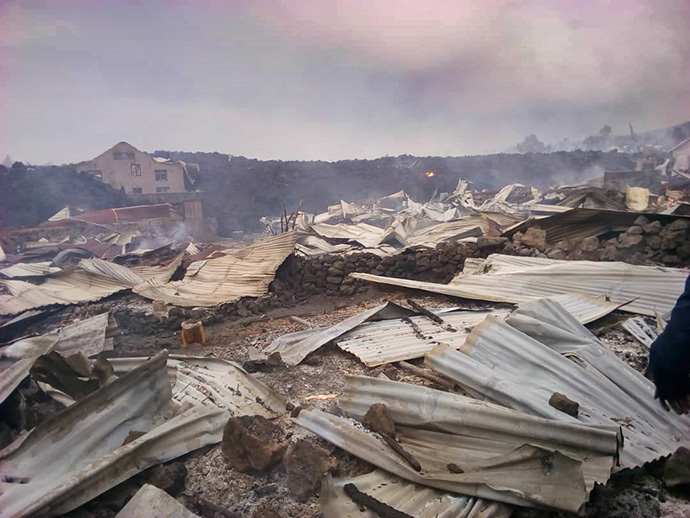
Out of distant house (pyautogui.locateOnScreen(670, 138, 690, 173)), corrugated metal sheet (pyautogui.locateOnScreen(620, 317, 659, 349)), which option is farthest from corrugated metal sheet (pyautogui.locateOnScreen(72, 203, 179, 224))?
distant house (pyautogui.locateOnScreen(670, 138, 690, 173))

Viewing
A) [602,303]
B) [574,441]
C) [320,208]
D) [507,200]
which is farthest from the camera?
[320,208]

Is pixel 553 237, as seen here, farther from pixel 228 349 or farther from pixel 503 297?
pixel 228 349

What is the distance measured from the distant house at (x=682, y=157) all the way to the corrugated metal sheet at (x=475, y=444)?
980 inches

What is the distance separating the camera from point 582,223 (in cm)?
628

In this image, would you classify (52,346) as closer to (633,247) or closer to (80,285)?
(80,285)

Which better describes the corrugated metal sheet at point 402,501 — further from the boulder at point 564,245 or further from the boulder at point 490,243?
the boulder at point 564,245

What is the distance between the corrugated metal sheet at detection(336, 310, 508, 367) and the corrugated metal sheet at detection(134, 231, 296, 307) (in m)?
2.92

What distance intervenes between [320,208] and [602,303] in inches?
871

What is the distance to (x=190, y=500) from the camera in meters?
2.14

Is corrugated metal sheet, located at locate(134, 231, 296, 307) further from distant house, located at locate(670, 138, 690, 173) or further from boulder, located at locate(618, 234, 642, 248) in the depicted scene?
distant house, located at locate(670, 138, 690, 173)

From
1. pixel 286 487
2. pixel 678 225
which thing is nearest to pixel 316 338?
pixel 286 487

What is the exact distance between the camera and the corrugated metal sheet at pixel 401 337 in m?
3.48

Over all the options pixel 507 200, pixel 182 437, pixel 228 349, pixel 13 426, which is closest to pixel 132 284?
pixel 228 349

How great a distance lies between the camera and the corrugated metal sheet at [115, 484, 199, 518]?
1.91 m
